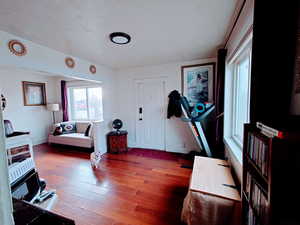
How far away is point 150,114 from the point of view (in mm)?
3680

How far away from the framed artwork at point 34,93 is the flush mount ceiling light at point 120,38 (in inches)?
158

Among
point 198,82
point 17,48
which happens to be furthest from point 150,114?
point 17,48

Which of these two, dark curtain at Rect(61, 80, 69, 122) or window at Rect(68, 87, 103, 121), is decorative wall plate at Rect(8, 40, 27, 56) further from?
dark curtain at Rect(61, 80, 69, 122)

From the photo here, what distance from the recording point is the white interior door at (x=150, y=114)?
3.55 m

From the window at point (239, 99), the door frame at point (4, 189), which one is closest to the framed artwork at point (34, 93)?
the door frame at point (4, 189)

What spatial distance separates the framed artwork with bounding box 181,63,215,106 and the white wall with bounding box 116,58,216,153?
0.38 ft

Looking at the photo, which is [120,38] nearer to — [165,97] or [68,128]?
[165,97]

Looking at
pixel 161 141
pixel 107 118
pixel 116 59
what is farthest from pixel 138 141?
pixel 116 59

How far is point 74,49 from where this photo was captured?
2.36 metres

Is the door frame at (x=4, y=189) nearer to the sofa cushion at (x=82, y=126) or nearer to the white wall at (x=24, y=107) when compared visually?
the sofa cushion at (x=82, y=126)

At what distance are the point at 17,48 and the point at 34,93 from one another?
11.1 feet

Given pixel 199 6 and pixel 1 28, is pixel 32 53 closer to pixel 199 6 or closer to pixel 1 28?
pixel 1 28

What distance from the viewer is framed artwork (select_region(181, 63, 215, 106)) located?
3.04m

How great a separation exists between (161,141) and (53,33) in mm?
3051
